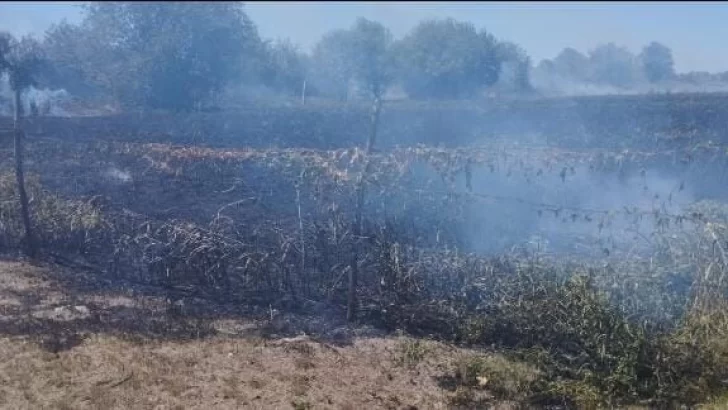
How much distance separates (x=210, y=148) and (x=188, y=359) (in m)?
8.16

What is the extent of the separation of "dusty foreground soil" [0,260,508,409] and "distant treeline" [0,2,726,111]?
3.09 m

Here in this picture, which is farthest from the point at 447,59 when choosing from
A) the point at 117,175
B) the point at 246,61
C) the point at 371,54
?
the point at 117,175

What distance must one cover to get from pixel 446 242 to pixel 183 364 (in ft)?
13.4

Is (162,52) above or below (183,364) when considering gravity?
above

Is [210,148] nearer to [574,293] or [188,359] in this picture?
[188,359]

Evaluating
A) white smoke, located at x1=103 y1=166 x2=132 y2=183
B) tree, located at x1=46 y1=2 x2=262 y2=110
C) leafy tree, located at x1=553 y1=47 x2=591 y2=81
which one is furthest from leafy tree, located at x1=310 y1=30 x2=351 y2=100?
leafy tree, located at x1=553 y1=47 x2=591 y2=81

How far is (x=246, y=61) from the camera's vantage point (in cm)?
2150

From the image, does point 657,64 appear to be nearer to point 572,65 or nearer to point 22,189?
point 572,65

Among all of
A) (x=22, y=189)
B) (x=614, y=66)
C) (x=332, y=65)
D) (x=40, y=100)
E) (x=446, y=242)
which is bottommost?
(x=446, y=242)

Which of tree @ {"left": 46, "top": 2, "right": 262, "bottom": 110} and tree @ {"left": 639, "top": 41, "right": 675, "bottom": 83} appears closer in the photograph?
tree @ {"left": 46, "top": 2, "right": 262, "bottom": 110}

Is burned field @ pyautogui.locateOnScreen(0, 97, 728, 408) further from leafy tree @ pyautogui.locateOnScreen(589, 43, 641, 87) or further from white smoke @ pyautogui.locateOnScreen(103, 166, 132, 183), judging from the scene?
leafy tree @ pyautogui.locateOnScreen(589, 43, 641, 87)

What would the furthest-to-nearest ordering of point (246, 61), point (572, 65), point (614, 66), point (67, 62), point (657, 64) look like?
point (572, 65), point (614, 66), point (657, 64), point (246, 61), point (67, 62)

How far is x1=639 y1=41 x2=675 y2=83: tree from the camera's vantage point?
113 ft

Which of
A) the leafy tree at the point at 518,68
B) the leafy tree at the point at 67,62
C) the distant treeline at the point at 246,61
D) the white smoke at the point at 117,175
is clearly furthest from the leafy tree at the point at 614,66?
the white smoke at the point at 117,175
